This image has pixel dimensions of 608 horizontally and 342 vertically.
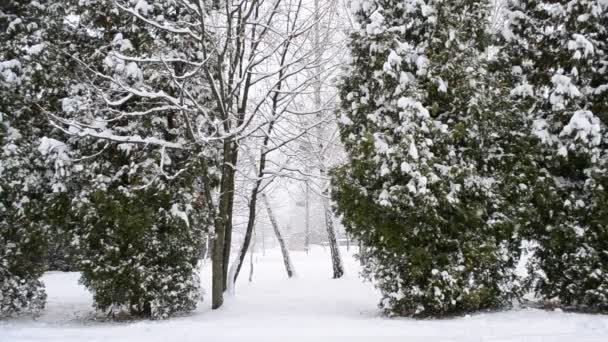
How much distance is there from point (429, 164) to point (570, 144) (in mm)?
2353

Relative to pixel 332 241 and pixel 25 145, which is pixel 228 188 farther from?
pixel 332 241

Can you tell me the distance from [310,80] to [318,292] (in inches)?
216

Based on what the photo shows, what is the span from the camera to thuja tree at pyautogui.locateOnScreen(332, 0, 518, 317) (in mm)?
7727

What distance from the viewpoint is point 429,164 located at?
25.2ft

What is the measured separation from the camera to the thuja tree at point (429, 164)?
25.3 ft

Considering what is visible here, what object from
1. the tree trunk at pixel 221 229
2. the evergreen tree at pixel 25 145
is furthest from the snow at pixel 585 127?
the evergreen tree at pixel 25 145

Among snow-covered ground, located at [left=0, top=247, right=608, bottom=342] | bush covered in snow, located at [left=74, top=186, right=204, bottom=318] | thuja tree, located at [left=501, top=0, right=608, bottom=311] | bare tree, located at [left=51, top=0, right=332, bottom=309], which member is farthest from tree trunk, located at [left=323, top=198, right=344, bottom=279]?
thuja tree, located at [left=501, top=0, right=608, bottom=311]

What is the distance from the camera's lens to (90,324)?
30.3ft

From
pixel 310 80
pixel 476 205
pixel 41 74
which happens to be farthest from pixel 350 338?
pixel 41 74

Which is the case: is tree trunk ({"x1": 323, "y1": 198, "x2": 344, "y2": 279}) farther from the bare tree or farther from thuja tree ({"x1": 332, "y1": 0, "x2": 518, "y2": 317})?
thuja tree ({"x1": 332, "y1": 0, "x2": 518, "y2": 317})

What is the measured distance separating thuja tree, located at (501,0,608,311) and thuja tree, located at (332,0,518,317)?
60 centimetres

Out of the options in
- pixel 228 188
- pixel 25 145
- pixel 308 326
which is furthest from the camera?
pixel 228 188


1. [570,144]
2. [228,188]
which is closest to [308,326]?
[228,188]

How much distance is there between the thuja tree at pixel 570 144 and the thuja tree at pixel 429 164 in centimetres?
60
